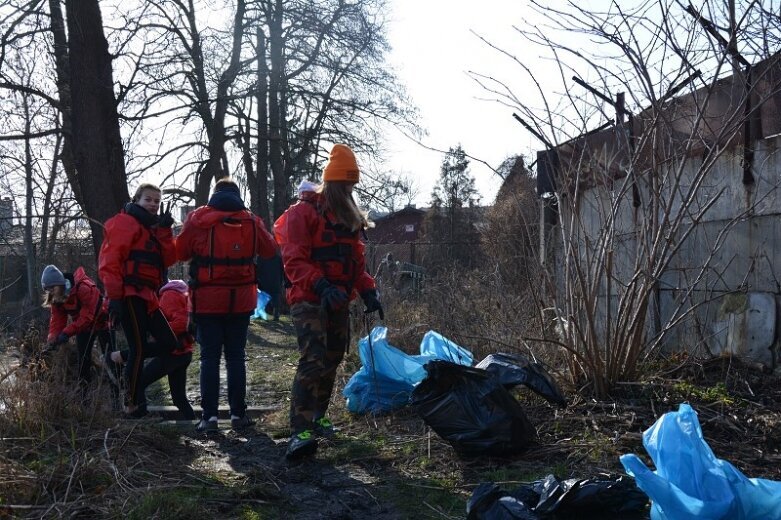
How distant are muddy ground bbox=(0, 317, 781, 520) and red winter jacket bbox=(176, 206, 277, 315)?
2.66ft

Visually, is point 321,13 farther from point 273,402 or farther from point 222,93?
point 273,402

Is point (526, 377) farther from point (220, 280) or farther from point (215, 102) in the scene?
point (215, 102)

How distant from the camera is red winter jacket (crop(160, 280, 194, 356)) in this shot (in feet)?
19.1

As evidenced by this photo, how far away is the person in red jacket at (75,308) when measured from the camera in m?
6.35

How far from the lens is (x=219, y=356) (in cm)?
495

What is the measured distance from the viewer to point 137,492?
3094mm

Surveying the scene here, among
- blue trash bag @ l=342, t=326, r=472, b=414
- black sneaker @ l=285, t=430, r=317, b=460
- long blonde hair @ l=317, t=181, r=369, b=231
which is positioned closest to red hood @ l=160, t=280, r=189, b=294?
blue trash bag @ l=342, t=326, r=472, b=414

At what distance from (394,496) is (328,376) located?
45.1 inches

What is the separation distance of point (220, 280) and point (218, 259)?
132 millimetres

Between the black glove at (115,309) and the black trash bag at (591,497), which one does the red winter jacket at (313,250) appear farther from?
the black trash bag at (591,497)

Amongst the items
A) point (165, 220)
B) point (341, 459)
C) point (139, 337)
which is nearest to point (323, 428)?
point (341, 459)

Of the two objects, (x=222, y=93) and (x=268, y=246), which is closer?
(x=268, y=246)

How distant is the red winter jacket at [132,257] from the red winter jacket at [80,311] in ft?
4.93

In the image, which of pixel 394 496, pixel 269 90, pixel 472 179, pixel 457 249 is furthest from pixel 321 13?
pixel 472 179
